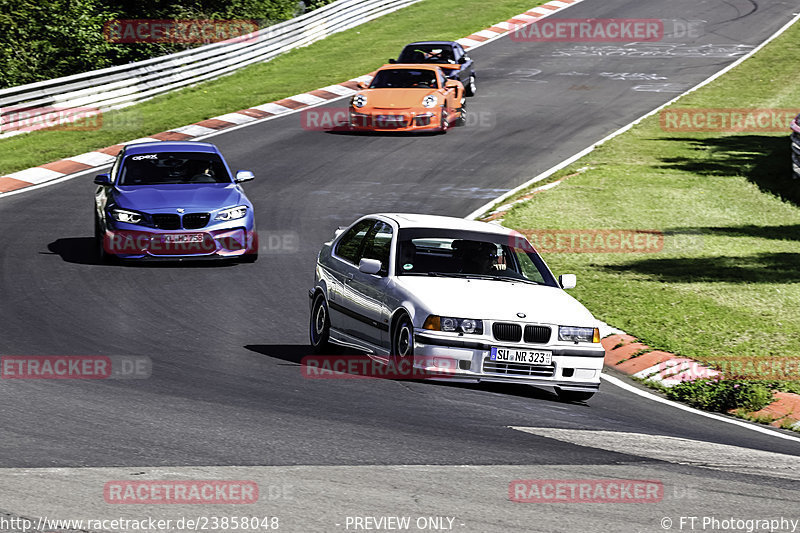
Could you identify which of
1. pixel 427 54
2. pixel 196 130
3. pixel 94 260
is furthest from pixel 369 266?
pixel 427 54

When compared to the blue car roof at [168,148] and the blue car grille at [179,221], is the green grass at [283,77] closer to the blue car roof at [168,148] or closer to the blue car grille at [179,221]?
the blue car roof at [168,148]

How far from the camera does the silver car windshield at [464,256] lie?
11367 mm

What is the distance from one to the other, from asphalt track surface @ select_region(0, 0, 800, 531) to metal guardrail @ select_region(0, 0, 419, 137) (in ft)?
16.1

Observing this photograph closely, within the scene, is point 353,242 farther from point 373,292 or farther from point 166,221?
point 166,221

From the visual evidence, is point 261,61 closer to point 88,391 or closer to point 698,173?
point 698,173

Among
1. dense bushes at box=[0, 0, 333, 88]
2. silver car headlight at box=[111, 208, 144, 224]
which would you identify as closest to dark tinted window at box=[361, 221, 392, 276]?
silver car headlight at box=[111, 208, 144, 224]

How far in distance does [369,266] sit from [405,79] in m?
16.9

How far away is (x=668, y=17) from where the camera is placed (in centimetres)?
4512

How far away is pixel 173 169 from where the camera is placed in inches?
687

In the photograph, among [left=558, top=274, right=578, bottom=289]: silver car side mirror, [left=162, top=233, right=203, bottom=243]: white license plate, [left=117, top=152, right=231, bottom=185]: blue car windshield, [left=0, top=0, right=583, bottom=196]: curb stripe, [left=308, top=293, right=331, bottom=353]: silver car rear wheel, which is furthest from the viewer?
[left=0, top=0, right=583, bottom=196]: curb stripe

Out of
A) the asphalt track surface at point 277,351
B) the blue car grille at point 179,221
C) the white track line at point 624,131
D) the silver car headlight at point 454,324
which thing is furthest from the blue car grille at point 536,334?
the blue car grille at point 179,221

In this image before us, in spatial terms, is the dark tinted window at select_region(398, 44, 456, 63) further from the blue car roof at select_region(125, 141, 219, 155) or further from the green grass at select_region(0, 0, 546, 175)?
the blue car roof at select_region(125, 141, 219, 155)

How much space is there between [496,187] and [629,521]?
52.6 feet

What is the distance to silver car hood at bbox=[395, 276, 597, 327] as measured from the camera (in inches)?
411
